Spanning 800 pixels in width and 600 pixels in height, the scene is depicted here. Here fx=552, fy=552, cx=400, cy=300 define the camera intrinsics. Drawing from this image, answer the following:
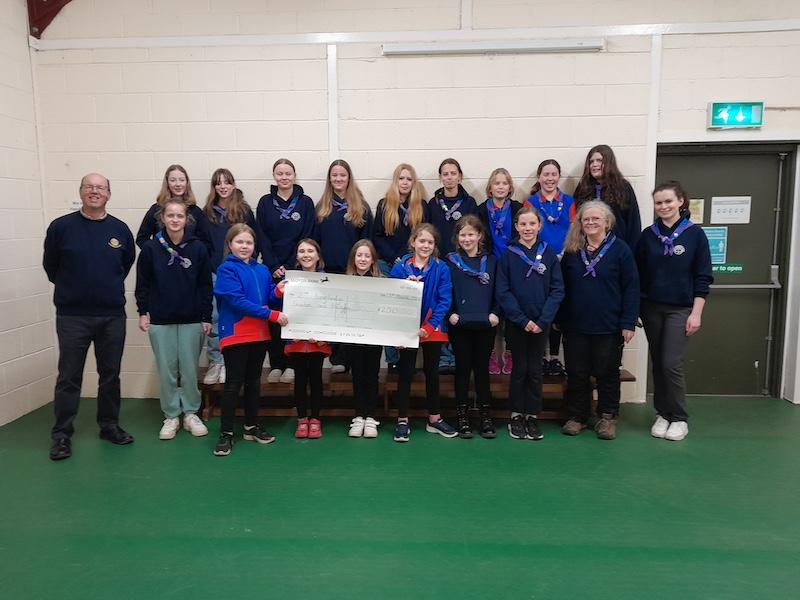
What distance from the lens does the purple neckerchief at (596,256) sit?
3527 mm

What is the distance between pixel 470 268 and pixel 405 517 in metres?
1.61

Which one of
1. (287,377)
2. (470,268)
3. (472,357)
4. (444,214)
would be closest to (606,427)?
(472,357)

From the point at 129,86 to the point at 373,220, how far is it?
2.28 meters

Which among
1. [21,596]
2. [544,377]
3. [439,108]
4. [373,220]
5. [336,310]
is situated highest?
[439,108]

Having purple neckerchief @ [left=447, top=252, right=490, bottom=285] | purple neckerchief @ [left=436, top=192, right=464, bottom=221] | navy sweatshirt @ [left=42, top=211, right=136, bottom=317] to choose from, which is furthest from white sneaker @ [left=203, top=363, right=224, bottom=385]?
purple neckerchief @ [left=436, top=192, right=464, bottom=221]

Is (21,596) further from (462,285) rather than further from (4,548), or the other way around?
(462,285)

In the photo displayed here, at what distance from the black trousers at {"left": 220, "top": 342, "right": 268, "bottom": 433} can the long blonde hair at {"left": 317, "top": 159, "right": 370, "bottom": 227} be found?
1.06 meters

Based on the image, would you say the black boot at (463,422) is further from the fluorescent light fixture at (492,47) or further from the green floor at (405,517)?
the fluorescent light fixture at (492,47)

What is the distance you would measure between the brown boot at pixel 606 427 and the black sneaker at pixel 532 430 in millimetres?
378

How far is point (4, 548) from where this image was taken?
2.41 m

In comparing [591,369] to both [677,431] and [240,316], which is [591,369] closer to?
[677,431]

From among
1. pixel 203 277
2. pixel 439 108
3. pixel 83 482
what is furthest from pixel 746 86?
pixel 83 482

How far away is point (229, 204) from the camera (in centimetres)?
411

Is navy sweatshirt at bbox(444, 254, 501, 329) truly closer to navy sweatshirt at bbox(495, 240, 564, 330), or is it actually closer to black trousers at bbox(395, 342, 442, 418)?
navy sweatshirt at bbox(495, 240, 564, 330)
